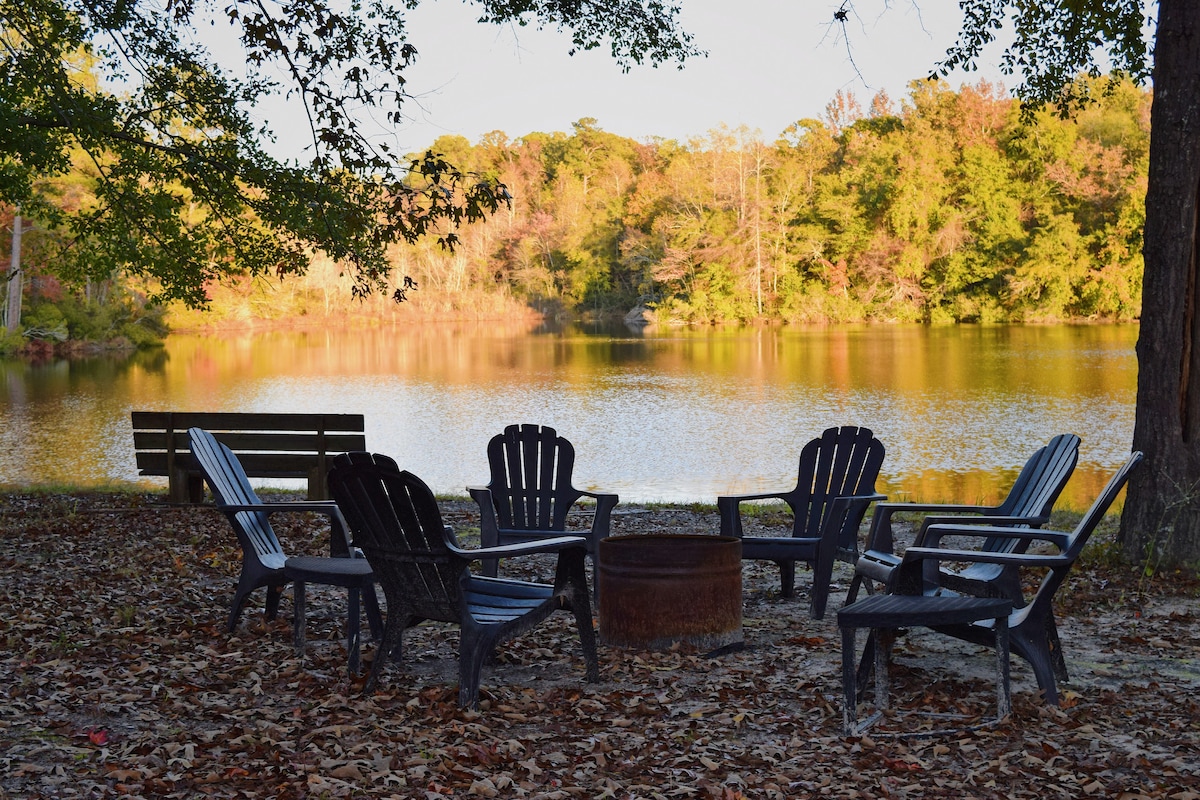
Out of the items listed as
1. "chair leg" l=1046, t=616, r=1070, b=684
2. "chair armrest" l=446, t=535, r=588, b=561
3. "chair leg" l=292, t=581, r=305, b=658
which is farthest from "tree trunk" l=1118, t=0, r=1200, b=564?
"chair leg" l=292, t=581, r=305, b=658

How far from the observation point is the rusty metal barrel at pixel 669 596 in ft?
15.5

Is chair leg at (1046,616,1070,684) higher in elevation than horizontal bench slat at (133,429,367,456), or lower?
lower

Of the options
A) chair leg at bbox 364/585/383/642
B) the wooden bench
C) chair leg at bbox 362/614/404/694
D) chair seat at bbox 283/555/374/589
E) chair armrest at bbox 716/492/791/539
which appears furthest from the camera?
the wooden bench

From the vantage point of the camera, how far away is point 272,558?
5020 mm

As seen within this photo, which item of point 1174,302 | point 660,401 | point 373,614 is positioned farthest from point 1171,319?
point 660,401

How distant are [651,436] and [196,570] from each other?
12779 millimetres

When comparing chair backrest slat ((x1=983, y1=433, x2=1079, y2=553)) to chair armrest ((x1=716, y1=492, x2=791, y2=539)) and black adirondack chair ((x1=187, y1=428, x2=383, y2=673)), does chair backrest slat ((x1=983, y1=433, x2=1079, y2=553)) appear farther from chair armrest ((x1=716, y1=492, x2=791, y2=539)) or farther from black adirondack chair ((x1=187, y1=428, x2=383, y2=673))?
black adirondack chair ((x1=187, y1=428, x2=383, y2=673))

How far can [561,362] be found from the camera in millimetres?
35188

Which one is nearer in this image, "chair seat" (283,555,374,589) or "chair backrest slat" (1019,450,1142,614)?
"chair backrest slat" (1019,450,1142,614)

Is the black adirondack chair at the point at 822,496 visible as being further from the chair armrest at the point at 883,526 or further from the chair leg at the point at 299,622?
the chair leg at the point at 299,622

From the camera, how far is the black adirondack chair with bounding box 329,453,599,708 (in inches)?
155

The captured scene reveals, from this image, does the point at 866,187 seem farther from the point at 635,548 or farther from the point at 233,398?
the point at 635,548

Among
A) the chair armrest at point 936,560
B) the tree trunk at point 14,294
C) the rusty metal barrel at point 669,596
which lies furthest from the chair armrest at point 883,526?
the tree trunk at point 14,294

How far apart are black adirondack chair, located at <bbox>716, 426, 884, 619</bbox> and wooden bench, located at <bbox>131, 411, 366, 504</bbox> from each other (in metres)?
4.41
